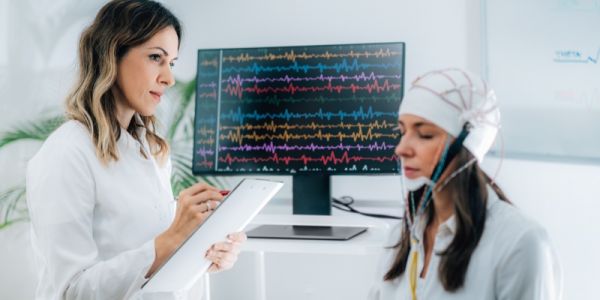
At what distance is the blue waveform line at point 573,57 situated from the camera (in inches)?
82.8

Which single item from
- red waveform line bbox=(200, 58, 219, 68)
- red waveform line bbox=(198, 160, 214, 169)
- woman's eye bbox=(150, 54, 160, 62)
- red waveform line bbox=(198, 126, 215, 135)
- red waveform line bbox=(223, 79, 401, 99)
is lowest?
red waveform line bbox=(198, 160, 214, 169)

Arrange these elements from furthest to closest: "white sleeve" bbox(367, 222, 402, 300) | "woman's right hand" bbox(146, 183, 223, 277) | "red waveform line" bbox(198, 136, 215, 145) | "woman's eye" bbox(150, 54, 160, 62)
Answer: "red waveform line" bbox(198, 136, 215, 145), "woman's eye" bbox(150, 54, 160, 62), "woman's right hand" bbox(146, 183, 223, 277), "white sleeve" bbox(367, 222, 402, 300)

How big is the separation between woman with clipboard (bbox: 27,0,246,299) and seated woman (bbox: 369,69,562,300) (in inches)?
20.6

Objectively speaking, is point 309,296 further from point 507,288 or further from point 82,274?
point 507,288

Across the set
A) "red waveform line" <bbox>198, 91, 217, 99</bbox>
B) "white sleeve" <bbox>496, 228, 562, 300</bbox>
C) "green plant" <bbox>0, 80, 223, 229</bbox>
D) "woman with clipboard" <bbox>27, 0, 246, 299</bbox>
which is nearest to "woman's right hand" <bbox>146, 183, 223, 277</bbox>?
"woman with clipboard" <bbox>27, 0, 246, 299</bbox>

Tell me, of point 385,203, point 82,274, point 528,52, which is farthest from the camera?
point 385,203

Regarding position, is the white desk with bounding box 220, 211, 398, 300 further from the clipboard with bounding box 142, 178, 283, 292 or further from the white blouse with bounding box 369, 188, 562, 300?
the white blouse with bounding box 369, 188, 562, 300

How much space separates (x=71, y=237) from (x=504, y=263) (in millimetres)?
919

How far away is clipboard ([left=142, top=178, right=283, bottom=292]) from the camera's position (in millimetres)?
1553

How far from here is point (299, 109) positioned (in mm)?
2488

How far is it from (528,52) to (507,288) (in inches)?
49.9

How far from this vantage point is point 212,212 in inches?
64.0

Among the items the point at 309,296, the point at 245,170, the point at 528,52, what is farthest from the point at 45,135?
the point at 528,52

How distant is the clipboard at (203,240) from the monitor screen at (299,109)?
794 millimetres
